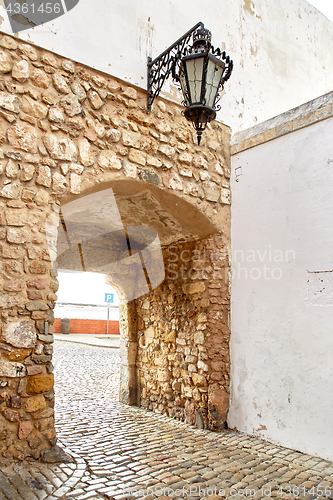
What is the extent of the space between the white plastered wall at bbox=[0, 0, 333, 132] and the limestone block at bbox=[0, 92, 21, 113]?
1.56ft

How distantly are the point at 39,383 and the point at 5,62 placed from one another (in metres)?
2.18

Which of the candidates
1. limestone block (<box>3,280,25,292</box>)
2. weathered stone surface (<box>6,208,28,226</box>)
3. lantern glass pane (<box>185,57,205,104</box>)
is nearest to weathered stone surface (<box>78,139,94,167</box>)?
weathered stone surface (<box>6,208,28,226</box>)

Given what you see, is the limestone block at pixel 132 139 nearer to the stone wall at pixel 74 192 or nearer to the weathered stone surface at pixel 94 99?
the stone wall at pixel 74 192

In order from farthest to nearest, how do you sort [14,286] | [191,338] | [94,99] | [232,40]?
[232,40] → [191,338] → [94,99] → [14,286]

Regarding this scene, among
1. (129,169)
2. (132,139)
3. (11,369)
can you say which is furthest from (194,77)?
(11,369)

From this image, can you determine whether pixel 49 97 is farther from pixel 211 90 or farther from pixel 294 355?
pixel 294 355

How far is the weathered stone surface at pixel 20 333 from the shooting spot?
93.5 inches

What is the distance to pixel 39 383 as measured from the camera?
246 centimetres

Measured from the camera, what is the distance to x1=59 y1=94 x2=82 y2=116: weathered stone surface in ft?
9.15

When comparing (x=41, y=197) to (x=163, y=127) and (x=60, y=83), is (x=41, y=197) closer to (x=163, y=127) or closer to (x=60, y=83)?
(x=60, y=83)

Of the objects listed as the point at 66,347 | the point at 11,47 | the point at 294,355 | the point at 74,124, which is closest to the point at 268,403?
the point at 294,355

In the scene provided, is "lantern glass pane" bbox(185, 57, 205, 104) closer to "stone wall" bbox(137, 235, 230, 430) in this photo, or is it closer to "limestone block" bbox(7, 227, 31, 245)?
"limestone block" bbox(7, 227, 31, 245)

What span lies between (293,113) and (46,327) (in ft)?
9.11

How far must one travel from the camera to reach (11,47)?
2586 millimetres
